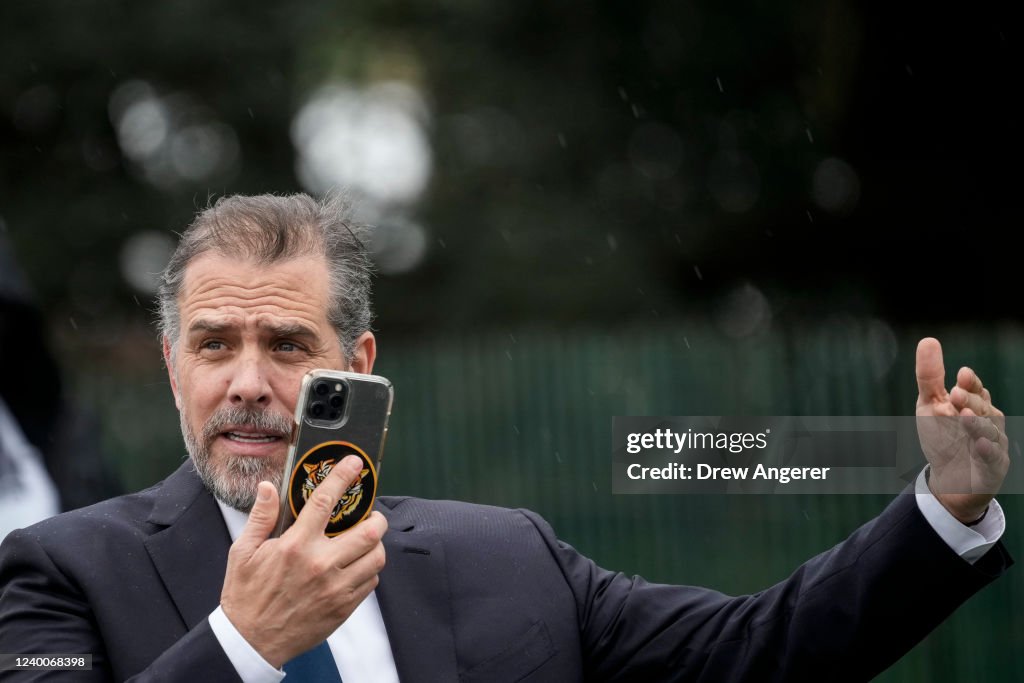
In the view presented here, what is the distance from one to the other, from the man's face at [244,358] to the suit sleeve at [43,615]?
0.38m

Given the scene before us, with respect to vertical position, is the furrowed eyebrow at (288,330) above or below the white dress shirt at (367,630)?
above

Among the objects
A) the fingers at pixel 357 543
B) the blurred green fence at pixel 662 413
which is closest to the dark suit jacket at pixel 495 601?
the fingers at pixel 357 543

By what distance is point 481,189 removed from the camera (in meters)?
12.0

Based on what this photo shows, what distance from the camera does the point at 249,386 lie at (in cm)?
287

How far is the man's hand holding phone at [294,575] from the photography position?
Answer: 2316 millimetres

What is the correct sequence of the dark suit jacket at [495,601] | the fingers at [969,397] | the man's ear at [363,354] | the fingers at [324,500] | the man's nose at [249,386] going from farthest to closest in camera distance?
the man's ear at [363,354] → the man's nose at [249,386] → the dark suit jacket at [495,601] → the fingers at [969,397] → the fingers at [324,500]

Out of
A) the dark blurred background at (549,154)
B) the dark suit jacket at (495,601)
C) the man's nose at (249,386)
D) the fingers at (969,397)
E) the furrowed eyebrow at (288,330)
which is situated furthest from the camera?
the dark blurred background at (549,154)

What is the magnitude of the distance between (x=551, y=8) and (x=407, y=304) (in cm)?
297

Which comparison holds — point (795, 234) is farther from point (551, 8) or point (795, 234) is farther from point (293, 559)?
point (293, 559)

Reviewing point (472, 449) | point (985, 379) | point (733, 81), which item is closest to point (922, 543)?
point (985, 379)

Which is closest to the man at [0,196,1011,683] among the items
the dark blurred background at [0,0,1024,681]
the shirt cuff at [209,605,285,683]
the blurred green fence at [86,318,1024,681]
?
the shirt cuff at [209,605,285,683]

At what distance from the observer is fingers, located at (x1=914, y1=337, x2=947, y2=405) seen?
8.41 feet

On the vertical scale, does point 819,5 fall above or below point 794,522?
above

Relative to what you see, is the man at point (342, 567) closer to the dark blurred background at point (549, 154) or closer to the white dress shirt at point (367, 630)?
the white dress shirt at point (367, 630)
